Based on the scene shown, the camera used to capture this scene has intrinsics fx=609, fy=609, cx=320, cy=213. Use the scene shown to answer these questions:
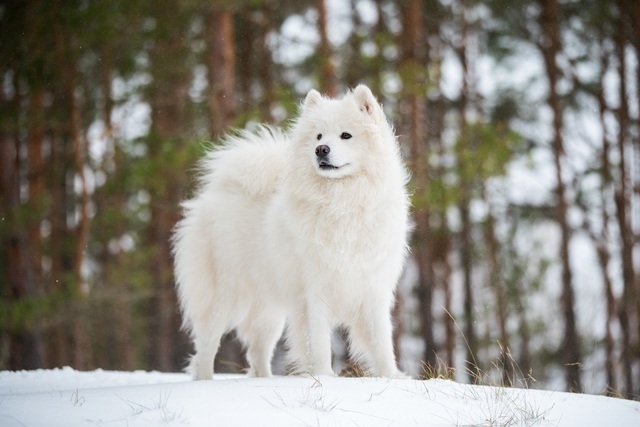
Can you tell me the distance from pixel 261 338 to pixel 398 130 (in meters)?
6.18

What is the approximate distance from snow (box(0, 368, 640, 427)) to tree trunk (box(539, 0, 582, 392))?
7638 millimetres

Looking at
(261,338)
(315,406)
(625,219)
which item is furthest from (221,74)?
(625,219)

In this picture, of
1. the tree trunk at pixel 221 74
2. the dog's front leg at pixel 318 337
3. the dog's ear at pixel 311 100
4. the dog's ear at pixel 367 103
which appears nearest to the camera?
the dog's front leg at pixel 318 337

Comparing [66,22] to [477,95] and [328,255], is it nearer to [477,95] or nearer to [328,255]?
[328,255]

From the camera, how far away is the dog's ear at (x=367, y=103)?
4.26m

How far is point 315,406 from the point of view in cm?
299

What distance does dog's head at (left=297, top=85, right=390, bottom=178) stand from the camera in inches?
161

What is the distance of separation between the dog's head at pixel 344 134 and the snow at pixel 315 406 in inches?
55.8

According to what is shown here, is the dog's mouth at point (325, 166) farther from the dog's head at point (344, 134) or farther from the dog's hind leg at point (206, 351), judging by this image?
the dog's hind leg at point (206, 351)

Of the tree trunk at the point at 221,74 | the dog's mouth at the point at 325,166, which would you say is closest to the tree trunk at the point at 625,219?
the tree trunk at the point at 221,74

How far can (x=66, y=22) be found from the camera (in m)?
9.00

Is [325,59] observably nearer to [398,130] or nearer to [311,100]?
[398,130]

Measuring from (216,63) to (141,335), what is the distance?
31.9 feet

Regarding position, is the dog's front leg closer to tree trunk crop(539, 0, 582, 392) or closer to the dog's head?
the dog's head
